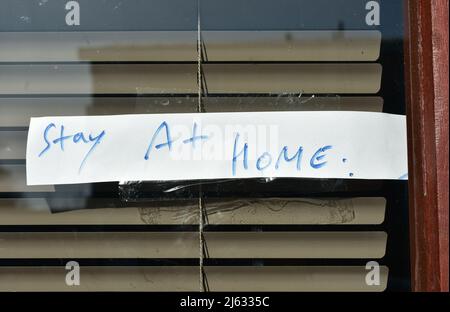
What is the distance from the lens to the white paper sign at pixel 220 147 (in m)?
3.10

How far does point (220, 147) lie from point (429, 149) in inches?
25.6

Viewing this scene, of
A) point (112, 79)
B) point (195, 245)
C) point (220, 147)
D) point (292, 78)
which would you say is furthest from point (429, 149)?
→ point (112, 79)

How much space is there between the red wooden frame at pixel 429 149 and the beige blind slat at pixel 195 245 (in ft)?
0.45

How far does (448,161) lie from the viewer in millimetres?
3072

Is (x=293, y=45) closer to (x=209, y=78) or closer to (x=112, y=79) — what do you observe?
(x=209, y=78)

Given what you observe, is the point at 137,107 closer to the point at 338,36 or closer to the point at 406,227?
the point at 338,36

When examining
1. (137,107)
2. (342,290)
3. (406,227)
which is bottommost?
(342,290)

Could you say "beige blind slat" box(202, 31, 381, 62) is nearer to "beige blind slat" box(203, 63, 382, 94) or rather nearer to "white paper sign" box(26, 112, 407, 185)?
"beige blind slat" box(203, 63, 382, 94)

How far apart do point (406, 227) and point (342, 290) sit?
0.93 ft

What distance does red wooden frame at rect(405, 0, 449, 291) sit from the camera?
3.07 meters

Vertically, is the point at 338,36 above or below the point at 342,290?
above

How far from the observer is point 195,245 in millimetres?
3143
